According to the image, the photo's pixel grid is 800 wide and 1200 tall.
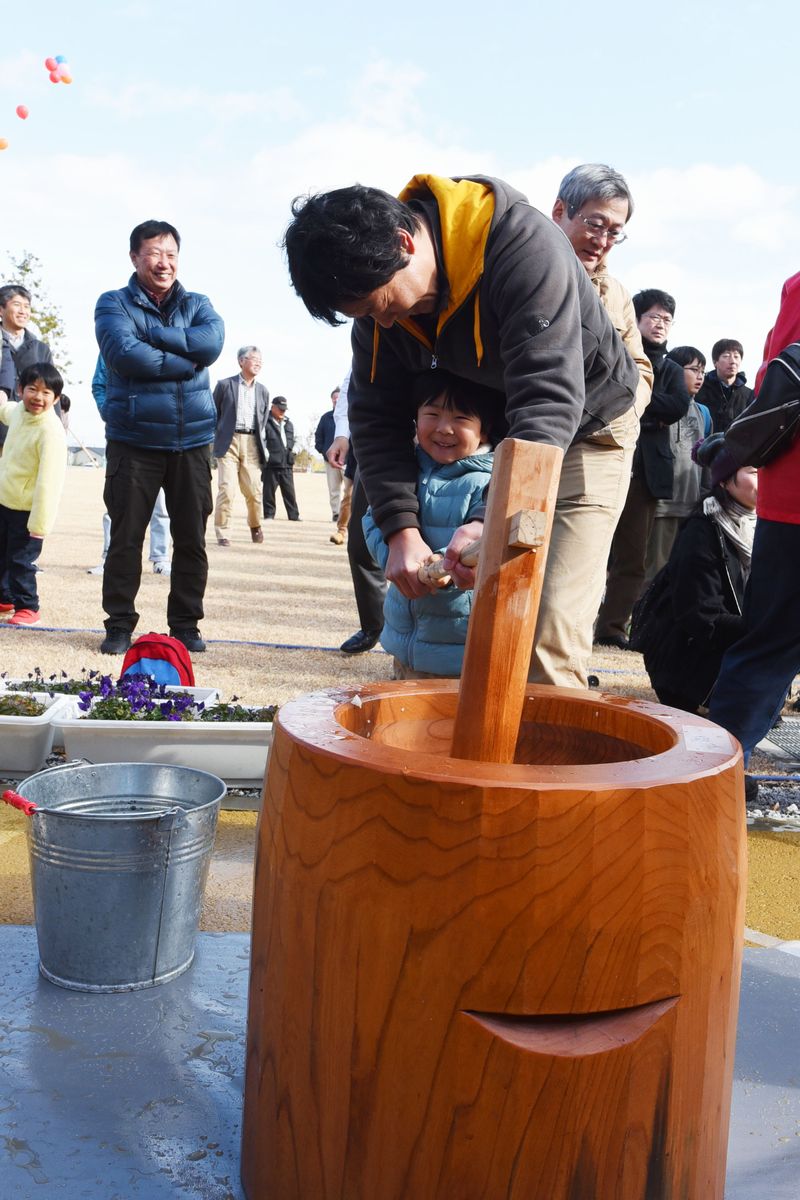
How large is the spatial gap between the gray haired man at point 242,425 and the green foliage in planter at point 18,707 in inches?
294

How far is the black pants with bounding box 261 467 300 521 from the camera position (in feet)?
53.2

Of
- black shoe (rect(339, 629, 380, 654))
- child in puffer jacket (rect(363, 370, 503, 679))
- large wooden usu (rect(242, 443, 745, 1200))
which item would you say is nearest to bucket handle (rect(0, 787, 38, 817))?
large wooden usu (rect(242, 443, 745, 1200))

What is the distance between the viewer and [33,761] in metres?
3.25

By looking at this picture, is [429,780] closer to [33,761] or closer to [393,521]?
[393,521]

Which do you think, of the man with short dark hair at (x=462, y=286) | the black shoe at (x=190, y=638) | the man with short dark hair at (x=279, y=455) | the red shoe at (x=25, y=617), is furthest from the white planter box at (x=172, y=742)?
the man with short dark hair at (x=279, y=455)

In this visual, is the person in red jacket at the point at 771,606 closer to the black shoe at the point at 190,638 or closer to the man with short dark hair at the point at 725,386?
the black shoe at the point at 190,638

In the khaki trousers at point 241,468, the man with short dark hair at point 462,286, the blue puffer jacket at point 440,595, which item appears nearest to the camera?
the man with short dark hair at point 462,286

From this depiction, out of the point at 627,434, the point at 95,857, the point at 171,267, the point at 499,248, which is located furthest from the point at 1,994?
the point at 171,267

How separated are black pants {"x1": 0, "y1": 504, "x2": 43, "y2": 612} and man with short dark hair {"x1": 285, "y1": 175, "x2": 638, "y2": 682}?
433 cm

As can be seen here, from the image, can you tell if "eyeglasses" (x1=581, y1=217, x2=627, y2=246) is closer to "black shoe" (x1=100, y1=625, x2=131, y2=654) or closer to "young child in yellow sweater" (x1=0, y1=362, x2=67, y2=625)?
"black shoe" (x1=100, y1=625, x2=131, y2=654)

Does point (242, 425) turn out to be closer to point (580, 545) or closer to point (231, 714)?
point (231, 714)

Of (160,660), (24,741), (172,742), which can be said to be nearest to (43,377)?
(160,660)

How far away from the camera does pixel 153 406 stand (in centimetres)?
495

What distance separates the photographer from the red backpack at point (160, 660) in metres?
3.70
